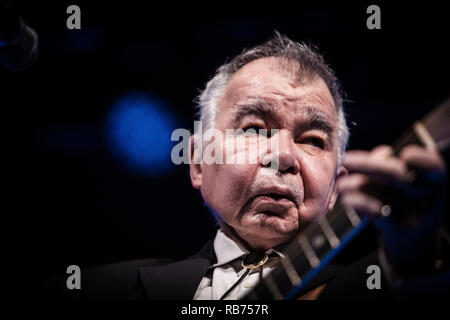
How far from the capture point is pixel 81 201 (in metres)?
2.44

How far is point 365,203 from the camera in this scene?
2.83 ft

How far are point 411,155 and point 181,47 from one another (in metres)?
1.82

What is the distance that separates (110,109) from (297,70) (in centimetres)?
127

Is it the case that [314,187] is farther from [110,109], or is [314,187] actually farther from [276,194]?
[110,109]

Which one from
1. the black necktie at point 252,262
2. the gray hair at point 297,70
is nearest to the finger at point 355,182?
the black necktie at point 252,262

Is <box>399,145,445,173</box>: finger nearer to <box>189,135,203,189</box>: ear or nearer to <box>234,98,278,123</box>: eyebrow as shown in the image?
<box>234,98,278,123</box>: eyebrow

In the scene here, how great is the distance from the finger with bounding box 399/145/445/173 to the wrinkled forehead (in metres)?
0.79

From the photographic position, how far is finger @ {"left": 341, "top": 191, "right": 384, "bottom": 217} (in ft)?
2.83

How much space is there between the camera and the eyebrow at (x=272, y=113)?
1.58 meters

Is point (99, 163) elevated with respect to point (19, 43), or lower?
lower

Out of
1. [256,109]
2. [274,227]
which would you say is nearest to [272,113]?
[256,109]

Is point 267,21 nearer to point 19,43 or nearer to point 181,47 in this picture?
point 181,47
